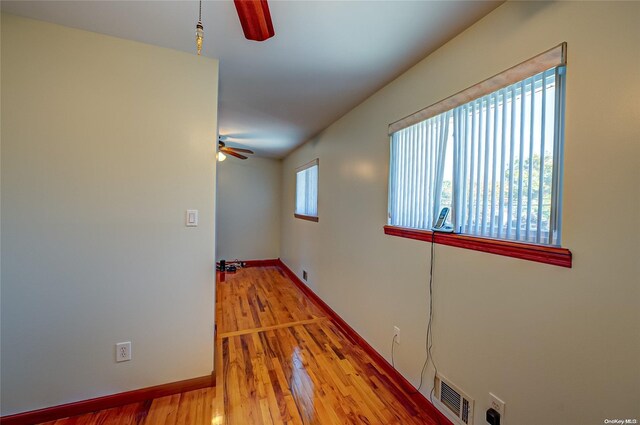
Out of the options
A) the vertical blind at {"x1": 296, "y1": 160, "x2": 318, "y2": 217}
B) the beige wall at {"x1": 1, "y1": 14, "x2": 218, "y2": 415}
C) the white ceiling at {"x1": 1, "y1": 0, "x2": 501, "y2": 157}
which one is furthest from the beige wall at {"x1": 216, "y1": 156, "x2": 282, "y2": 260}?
the beige wall at {"x1": 1, "y1": 14, "x2": 218, "y2": 415}

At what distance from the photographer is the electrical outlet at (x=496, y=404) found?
4.01ft

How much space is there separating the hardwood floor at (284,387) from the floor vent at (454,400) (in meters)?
0.17

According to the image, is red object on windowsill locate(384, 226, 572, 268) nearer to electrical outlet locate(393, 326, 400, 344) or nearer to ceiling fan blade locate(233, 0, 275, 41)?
electrical outlet locate(393, 326, 400, 344)

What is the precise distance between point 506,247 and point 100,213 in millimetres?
2304

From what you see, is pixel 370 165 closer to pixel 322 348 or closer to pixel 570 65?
pixel 570 65

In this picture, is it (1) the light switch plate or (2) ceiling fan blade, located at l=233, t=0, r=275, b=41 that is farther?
(1) the light switch plate

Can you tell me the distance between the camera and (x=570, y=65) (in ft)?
3.31

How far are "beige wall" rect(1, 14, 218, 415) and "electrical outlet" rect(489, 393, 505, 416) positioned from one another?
1.76m

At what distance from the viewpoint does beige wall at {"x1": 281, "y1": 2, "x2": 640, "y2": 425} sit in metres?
0.87

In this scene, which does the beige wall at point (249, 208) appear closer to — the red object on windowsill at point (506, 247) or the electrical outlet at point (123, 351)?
the electrical outlet at point (123, 351)

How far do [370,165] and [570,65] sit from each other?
1425mm

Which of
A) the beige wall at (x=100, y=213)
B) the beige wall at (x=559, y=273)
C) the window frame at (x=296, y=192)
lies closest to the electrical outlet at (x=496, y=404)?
the beige wall at (x=559, y=273)

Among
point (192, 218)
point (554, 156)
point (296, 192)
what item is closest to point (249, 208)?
point (296, 192)

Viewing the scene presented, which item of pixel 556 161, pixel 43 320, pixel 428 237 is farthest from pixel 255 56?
pixel 43 320
